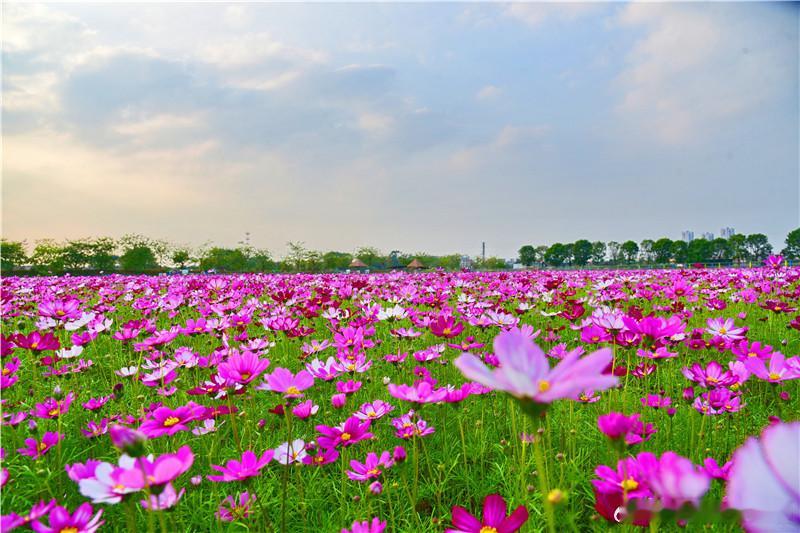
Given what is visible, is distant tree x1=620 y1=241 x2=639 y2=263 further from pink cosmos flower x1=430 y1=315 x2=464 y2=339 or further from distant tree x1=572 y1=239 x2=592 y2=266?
pink cosmos flower x1=430 y1=315 x2=464 y2=339

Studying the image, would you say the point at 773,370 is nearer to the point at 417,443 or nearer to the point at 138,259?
the point at 417,443

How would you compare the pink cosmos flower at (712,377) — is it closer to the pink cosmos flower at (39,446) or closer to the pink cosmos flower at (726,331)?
the pink cosmos flower at (726,331)

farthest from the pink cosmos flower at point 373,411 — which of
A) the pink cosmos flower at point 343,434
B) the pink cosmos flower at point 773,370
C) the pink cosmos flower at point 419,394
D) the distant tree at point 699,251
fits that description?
the distant tree at point 699,251

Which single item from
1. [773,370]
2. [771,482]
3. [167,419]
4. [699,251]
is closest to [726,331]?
[773,370]

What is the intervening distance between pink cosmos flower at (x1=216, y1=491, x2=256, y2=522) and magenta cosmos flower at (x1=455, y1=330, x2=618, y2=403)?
3.06 ft

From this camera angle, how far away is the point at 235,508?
3.87ft

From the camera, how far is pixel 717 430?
6.05ft

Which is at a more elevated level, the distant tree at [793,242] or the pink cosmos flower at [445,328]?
the distant tree at [793,242]

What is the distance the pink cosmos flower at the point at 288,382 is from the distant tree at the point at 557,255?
314ft

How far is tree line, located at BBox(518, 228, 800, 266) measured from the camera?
66438 millimetres

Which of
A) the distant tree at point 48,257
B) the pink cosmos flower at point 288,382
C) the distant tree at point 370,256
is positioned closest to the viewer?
the pink cosmos flower at point 288,382

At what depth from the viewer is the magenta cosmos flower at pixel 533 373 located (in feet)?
1.51

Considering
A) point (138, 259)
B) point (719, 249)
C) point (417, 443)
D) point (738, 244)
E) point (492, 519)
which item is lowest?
point (417, 443)

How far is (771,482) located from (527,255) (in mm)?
99222
